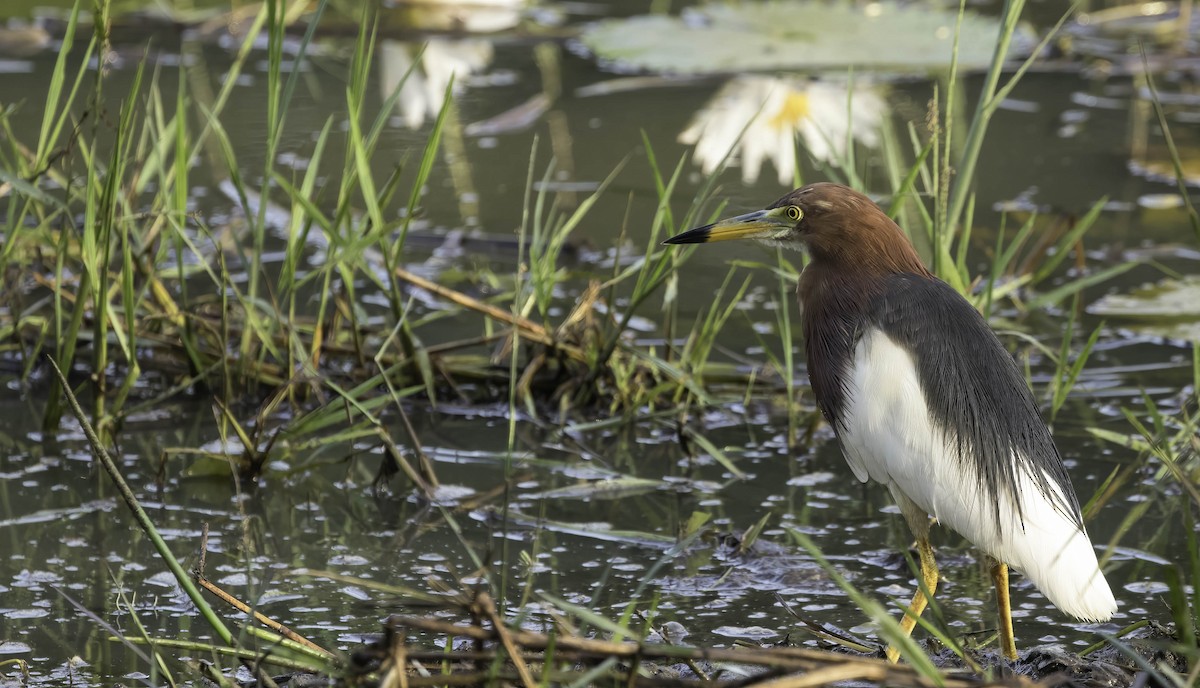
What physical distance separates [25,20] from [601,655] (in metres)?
7.11

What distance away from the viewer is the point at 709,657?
1989 mm

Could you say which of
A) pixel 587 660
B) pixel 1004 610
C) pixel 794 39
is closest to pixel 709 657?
pixel 587 660

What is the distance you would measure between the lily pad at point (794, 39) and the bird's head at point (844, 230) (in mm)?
4067

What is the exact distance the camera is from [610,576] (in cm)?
334

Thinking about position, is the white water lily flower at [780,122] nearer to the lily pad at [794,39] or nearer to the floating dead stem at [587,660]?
the lily pad at [794,39]

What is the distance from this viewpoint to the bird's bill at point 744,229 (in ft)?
10.6

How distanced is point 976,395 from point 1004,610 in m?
0.43

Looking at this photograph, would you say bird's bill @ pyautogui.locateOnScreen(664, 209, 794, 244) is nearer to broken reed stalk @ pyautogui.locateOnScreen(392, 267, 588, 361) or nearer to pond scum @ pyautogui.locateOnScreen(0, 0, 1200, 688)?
pond scum @ pyautogui.locateOnScreen(0, 0, 1200, 688)

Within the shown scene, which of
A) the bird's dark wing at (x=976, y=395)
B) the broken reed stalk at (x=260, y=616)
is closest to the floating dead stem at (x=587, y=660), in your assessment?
the broken reed stalk at (x=260, y=616)

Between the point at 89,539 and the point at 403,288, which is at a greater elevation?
the point at 403,288

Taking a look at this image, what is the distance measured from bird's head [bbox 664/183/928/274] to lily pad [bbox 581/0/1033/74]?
4067 millimetres

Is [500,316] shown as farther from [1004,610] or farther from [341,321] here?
[1004,610]

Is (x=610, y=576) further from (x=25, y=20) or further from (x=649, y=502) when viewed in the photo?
(x=25, y=20)

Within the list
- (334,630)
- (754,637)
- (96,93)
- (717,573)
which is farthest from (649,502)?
(96,93)
